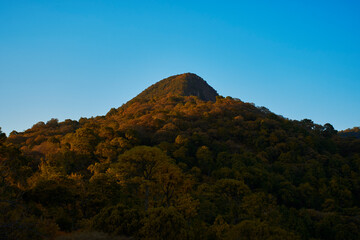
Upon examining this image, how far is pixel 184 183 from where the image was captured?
39719 millimetres

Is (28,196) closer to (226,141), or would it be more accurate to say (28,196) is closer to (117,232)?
(117,232)

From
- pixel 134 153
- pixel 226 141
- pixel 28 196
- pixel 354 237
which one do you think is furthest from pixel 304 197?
pixel 28 196

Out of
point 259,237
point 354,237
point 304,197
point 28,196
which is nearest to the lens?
point 259,237

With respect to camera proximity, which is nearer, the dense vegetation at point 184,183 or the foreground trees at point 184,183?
the dense vegetation at point 184,183

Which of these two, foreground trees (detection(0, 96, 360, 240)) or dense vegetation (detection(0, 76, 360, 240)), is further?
foreground trees (detection(0, 96, 360, 240))

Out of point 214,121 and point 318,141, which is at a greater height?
point 214,121

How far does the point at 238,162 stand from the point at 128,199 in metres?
30.7

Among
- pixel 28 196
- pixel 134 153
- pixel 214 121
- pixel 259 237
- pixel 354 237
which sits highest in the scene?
pixel 214 121

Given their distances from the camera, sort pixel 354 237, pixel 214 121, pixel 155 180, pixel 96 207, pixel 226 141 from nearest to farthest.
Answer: pixel 96 207 → pixel 354 237 → pixel 155 180 → pixel 226 141 → pixel 214 121

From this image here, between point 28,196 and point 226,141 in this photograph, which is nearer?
point 28,196

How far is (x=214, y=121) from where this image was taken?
93750 mm

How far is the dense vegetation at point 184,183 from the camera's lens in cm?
2355

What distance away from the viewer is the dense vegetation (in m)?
23.5

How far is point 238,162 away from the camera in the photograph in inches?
2354
